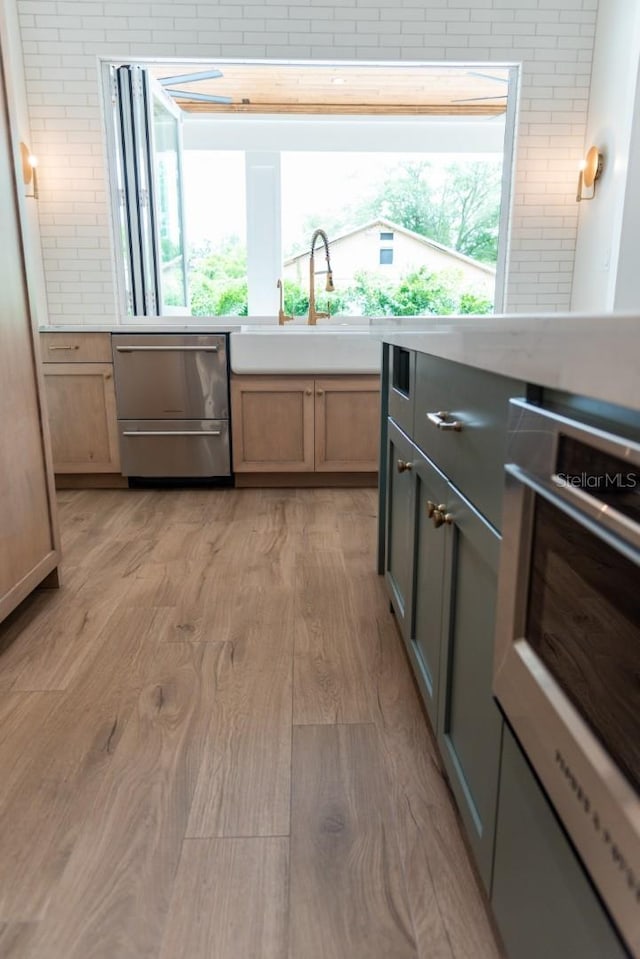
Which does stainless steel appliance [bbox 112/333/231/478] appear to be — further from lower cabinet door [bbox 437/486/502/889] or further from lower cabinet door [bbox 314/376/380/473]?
lower cabinet door [bbox 437/486/502/889]

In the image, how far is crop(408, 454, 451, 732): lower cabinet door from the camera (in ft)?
3.98

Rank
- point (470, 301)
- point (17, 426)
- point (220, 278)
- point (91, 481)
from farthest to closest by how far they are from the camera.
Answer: point (470, 301), point (220, 278), point (91, 481), point (17, 426)

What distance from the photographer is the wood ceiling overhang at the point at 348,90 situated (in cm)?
436

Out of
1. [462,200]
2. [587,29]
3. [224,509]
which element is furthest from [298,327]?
[462,200]

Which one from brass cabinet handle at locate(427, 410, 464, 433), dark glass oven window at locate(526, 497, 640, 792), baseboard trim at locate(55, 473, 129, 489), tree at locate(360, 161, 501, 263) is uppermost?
tree at locate(360, 161, 501, 263)

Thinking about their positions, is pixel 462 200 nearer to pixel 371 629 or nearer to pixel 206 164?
pixel 206 164

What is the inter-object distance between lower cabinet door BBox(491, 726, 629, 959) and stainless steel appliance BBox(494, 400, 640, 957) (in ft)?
0.14

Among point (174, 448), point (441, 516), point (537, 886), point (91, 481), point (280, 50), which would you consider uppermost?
point (280, 50)

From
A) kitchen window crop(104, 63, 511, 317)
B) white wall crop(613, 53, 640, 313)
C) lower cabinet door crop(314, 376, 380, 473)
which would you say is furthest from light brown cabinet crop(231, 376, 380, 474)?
white wall crop(613, 53, 640, 313)

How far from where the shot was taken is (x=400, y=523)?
1.81 metres

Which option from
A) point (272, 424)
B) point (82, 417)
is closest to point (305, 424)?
point (272, 424)

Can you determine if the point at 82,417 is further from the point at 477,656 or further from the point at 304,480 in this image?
the point at 477,656

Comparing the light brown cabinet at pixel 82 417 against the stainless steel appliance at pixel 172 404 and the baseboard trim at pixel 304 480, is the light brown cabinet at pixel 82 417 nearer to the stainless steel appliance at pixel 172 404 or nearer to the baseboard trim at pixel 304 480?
the stainless steel appliance at pixel 172 404

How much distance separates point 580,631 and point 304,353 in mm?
2867
